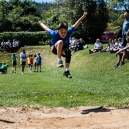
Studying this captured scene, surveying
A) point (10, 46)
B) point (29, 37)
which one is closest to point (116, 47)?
point (10, 46)

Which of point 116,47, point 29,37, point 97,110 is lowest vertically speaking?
point 29,37

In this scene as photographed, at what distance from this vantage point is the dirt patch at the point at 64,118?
24.5 ft

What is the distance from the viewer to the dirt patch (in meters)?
7.45

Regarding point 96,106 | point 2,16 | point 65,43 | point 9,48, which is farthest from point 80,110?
point 2,16

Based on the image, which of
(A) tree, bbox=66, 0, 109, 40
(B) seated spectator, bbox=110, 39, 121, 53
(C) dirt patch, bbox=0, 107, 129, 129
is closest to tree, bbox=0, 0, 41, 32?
(A) tree, bbox=66, 0, 109, 40

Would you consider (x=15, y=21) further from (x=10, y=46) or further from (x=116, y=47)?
(x=116, y=47)

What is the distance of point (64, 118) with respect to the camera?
8.40 meters

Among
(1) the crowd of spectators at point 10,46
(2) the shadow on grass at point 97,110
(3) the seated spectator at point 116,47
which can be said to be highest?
(3) the seated spectator at point 116,47

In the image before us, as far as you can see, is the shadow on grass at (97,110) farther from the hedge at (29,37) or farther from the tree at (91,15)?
the hedge at (29,37)

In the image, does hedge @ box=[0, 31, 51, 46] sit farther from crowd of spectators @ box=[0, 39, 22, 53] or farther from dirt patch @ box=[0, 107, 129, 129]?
dirt patch @ box=[0, 107, 129, 129]

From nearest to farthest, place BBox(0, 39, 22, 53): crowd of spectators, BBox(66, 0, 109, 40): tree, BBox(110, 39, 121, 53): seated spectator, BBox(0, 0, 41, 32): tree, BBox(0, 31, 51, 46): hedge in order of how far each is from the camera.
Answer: BBox(110, 39, 121, 53): seated spectator → BBox(0, 39, 22, 53): crowd of spectators → BBox(66, 0, 109, 40): tree → BBox(0, 31, 51, 46): hedge → BBox(0, 0, 41, 32): tree

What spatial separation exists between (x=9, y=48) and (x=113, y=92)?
29755mm

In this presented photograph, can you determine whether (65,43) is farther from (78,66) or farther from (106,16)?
(106,16)

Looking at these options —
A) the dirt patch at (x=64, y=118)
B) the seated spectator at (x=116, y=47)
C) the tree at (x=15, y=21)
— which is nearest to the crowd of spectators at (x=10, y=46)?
the tree at (x=15, y=21)
